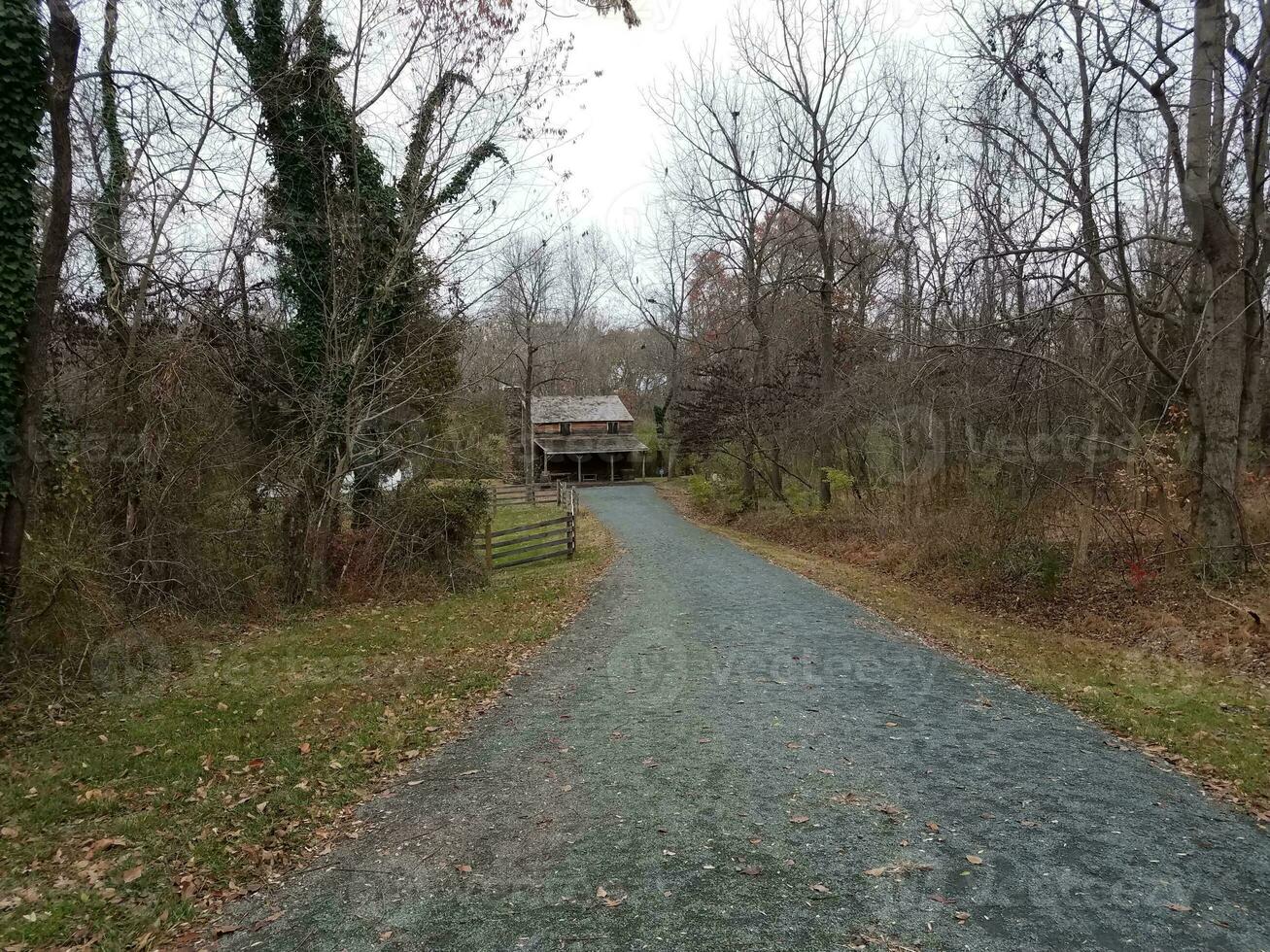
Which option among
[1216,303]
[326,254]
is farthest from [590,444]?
[1216,303]

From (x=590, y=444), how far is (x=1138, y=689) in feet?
150

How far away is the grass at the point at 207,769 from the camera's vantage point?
3.99 m

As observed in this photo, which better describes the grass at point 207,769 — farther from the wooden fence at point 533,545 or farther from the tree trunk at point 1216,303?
the tree trunk at point 1216,303

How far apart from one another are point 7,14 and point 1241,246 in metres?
14.7

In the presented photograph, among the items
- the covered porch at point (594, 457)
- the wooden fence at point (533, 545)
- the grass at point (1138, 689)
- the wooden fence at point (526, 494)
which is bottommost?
the grass at point (1138, 689)

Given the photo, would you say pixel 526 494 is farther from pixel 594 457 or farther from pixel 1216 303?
pixel 1216 303

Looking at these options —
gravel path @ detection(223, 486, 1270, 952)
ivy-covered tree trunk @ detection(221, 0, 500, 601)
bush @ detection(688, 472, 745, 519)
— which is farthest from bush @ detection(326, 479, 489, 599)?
bush @ detection(688, 472, 745, 519)

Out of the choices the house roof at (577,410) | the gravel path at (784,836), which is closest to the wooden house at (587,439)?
the house roof at (577,410)

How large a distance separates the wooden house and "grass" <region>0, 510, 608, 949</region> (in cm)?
4222

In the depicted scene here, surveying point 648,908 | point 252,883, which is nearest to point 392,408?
point 252,883

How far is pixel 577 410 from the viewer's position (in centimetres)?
5444

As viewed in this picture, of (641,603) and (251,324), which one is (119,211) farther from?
(641,603)

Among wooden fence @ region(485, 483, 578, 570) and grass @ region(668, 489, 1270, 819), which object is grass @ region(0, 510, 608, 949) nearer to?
grass @ region(668, 489, 1270, 819)

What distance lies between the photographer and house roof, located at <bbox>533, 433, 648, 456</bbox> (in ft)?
168
